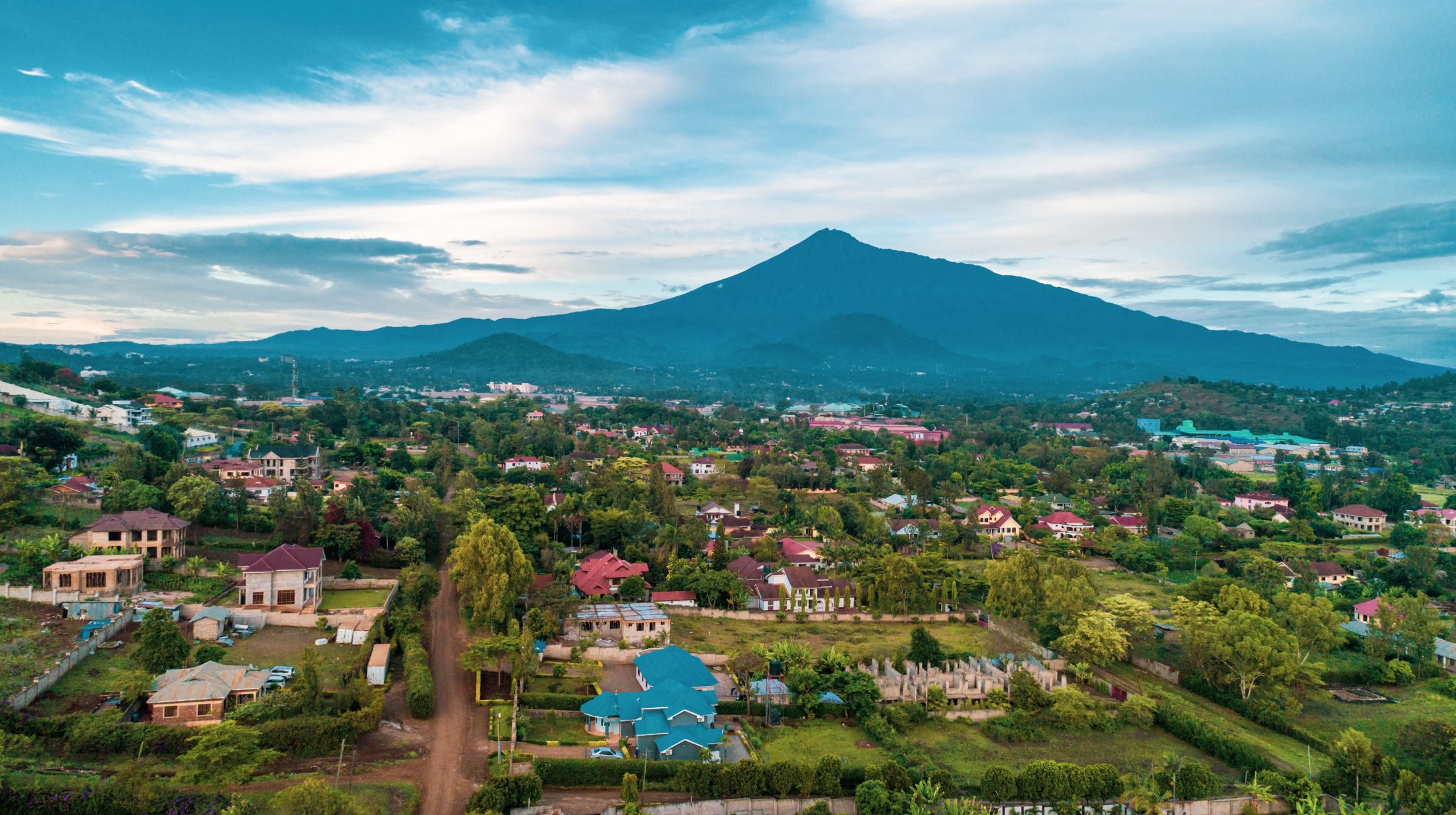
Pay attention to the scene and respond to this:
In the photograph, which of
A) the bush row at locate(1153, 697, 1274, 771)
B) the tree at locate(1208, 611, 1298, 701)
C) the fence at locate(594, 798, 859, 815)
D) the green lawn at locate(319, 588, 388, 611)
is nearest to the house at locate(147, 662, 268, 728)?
the green lawn at locate(319, 588, 388, 611)

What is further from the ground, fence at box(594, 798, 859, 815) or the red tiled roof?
the red tiled roof

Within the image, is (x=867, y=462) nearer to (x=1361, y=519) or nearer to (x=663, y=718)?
(x=1361, y=519)

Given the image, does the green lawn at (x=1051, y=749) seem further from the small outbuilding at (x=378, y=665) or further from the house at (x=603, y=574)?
the small outbuilding at (x=378, y=665)

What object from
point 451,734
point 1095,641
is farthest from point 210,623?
point 1095,641

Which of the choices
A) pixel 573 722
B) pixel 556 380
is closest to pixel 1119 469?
pixel 573 722

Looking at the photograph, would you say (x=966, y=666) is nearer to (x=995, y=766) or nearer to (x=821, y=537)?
(x=995, y=766)

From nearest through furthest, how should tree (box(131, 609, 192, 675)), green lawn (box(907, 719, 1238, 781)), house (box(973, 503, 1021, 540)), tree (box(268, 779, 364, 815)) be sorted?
tree (box(268, 779, 364, 815)) → tree (box(131, 609, 192, 675)) → green lawn (box(907, 719, 1238, 781)) → house (box(973, 503, 1021, 540))

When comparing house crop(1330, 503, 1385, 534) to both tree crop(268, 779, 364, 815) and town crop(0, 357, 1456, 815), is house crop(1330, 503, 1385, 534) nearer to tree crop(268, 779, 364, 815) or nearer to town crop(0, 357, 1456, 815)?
town crop(0, 357, 1456, 815)
